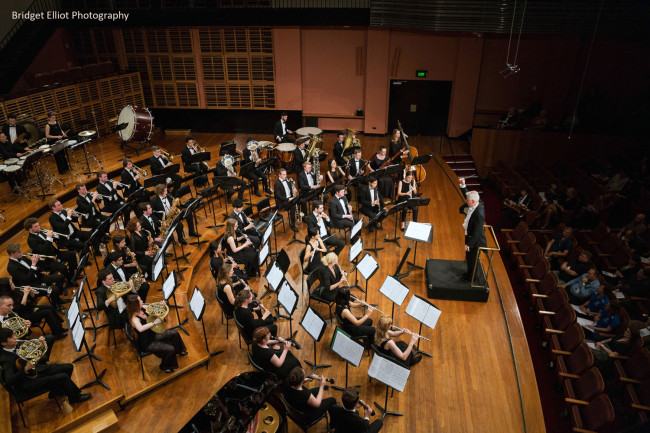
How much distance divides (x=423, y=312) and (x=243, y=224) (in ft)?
11.9

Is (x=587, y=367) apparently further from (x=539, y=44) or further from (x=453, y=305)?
(x=539, y=44)

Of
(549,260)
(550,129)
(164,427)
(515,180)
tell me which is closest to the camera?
(164,427)

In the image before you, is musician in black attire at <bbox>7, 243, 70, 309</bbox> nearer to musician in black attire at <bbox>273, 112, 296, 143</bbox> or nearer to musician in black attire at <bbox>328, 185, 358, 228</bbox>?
musician in black attire at <bbox>328, 185, 358, 228</bbox>

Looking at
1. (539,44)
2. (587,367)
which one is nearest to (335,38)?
(539,44)

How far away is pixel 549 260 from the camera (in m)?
8.50

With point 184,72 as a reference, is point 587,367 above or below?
below

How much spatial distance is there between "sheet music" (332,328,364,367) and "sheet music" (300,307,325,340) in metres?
0.26

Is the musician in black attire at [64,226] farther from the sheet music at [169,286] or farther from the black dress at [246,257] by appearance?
the sheet music at [169,286]

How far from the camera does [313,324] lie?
4973 millimetres

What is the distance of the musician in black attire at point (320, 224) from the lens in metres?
7.43

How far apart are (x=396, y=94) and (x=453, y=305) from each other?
330 inches

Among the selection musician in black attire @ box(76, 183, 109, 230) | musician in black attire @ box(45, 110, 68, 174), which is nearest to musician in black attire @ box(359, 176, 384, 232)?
musician in black attire @ box(76, 183, 109, 230)

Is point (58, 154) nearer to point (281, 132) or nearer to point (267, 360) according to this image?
point (281, 132)

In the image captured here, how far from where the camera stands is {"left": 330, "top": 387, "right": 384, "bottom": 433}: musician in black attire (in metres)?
4.17
